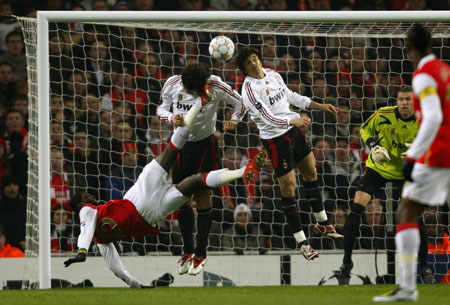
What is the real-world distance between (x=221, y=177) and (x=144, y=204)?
2.53 feet

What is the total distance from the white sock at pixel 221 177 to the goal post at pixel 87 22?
5.44ft

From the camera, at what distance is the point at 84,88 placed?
34.4ft

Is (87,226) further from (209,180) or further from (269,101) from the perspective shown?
(269,101)

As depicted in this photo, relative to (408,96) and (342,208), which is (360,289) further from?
(342,208)

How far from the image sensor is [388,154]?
8.41 metres

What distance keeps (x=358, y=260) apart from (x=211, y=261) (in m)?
1.63

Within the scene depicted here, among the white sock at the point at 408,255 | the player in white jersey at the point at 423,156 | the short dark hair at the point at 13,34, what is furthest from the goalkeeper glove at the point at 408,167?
the short dark hair at the point at 13,34

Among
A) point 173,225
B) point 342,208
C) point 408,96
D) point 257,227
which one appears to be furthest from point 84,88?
point 408,96

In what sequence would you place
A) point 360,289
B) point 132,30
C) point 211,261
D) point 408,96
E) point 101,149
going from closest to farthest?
point 360,289, point 408,96, point 211,261, point 101,149, point 132,30

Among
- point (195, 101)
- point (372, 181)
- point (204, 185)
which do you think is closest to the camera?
point (204, 185)

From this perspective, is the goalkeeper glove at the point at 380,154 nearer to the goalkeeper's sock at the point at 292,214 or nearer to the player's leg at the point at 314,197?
the player's leg at the point at 314,197

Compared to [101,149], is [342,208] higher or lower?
lower

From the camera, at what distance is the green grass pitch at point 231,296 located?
598 centimetres

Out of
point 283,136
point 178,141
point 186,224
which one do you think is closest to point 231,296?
point 178,141
